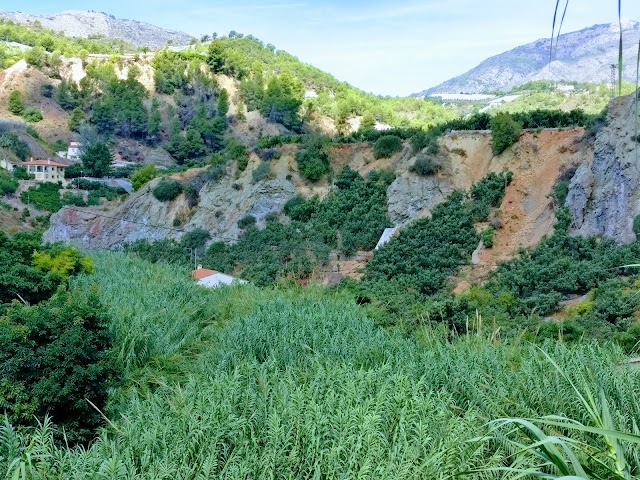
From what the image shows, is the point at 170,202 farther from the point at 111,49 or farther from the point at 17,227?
the point at 111,49

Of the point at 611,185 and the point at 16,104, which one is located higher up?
the point at 16,104

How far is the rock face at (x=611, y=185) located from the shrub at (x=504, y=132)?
486cm

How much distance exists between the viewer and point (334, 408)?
732cm

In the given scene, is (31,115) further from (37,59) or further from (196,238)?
(196,238)

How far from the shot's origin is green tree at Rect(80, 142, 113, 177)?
219ft

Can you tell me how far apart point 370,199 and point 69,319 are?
931 inches

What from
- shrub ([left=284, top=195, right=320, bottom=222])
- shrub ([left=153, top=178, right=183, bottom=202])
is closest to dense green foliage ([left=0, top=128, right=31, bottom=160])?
shrub ([left=153, top=178, right=183, bottom=202])

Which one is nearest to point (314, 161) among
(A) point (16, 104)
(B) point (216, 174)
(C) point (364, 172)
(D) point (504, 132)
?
(C) point (364, 172)

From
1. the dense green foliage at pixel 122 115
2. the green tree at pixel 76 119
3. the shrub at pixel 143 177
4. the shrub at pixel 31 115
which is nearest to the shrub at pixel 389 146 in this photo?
the shrub at pixel 143 177

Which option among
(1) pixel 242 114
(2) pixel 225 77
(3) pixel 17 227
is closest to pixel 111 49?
(2) pixel 225 77

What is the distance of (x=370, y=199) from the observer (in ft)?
110

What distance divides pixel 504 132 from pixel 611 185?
719cm

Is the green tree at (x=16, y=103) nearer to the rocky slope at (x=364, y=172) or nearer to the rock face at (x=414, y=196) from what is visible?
the rocky slope at (x=364, y=172)

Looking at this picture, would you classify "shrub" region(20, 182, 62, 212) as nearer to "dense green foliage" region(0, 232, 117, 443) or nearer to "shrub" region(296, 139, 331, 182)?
"shrub" region(296, 139, 331, 182)
